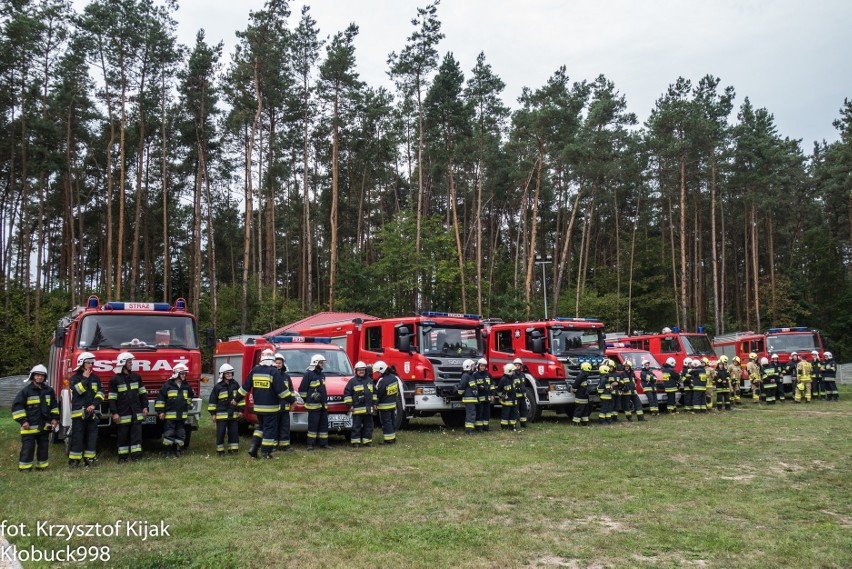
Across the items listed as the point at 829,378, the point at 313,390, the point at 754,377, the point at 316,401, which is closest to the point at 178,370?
the point at 313,390

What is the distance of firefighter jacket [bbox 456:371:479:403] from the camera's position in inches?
581

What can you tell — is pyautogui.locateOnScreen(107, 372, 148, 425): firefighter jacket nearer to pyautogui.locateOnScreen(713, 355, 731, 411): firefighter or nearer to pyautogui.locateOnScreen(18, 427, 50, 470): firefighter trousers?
pyautogui.locateOnScreen(18, 427, 50, 470): firefighter trousers

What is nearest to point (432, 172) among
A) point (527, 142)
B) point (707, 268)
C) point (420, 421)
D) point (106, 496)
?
point (527, 142)

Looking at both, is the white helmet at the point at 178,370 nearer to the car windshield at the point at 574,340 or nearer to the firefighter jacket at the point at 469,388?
the firefighter jacket at the point at 469,388

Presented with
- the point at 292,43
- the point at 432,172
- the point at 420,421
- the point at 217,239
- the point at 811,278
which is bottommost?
the point at 420,421

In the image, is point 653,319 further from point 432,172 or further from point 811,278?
point 432,172

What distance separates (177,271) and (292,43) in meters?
19.4

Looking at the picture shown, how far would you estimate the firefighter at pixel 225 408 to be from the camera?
11.4 meters

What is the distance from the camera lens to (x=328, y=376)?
13.6 m

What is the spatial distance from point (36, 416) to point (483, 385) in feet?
29.1

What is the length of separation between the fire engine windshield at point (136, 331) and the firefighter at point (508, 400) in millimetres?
6950

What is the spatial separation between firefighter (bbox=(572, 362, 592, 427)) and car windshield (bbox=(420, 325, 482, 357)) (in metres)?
2.52

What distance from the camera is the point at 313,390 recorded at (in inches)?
477

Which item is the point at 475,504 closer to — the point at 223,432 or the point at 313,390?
the point at 313,390
